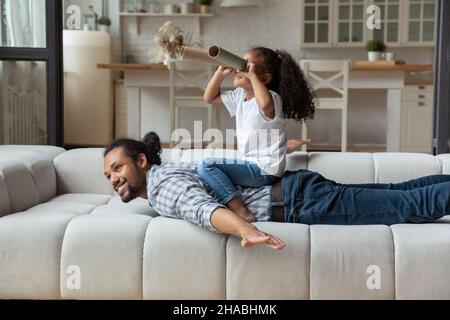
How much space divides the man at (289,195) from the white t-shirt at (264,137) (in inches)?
3.4

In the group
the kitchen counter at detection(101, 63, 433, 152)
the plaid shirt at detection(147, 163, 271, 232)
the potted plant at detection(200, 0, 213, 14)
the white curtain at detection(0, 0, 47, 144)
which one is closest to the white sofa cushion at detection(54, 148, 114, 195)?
the plaid shirt at detection(147, 163, 271, 232)

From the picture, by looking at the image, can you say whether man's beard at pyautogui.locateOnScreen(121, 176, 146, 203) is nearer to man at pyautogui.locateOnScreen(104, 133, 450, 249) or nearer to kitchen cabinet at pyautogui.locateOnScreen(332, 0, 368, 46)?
man at pyautogui.locateOnScreen(104, 133, 450, 249)

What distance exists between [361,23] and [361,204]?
5.64 meters

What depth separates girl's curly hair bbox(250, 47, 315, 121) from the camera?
2469 millimetres

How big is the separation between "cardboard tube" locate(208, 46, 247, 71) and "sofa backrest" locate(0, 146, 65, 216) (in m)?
0.85

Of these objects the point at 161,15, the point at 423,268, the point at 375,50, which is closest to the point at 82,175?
the point at 423,268

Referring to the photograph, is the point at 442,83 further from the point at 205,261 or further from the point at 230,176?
the point at 205,261

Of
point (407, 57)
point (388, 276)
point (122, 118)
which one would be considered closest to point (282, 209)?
point (388, 276)

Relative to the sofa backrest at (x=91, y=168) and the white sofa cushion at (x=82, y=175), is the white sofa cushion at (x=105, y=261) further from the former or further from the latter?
the white sofa cushion at (x=82, y=175)

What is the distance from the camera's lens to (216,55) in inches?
88.1

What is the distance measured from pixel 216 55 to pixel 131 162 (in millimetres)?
461

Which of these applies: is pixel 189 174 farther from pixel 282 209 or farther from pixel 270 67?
pixel 270 67

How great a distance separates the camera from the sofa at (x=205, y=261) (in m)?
1.97
